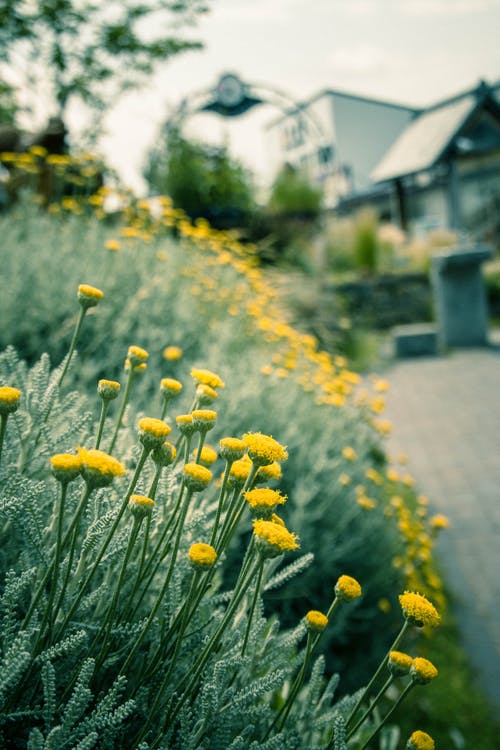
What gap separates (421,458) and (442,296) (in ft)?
18.6

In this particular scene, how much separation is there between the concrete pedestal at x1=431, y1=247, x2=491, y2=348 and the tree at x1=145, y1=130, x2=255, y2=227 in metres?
3.79

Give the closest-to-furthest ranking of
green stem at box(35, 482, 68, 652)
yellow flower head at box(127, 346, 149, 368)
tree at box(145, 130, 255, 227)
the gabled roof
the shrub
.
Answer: green stem at box(35, 482, 68, 652)
yellow flower head at box(127, 346, 149, 368)
the shrub
tree at box(145, 130, 255, 227)
the gabled roof

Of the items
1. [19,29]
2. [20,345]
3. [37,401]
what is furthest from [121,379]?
[19,29]

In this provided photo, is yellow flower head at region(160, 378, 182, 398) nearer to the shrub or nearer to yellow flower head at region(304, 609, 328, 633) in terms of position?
yellow flower head at region(304, 609, 328, 633)

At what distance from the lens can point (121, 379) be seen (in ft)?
9.36

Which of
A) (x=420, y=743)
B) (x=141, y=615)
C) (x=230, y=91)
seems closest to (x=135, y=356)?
(x=141, y=615)

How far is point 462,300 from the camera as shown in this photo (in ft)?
35.3

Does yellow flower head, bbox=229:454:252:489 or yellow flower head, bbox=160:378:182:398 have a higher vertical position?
yellow flower head, bbox=160:378:182:398

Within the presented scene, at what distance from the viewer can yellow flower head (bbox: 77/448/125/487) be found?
0.85m

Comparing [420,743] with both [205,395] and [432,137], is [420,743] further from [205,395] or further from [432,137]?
[432,137]

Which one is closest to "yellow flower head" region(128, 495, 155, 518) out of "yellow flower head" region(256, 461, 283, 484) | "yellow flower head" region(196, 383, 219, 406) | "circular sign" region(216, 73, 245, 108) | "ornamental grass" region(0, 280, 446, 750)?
"ornamental grass" region(0, 280, 446, 750)

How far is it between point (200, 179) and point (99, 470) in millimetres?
11275

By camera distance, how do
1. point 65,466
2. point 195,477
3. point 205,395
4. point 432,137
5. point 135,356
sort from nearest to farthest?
point 65,466 < point 195,477 < point 205,395 < point 135,356 < point 432,137

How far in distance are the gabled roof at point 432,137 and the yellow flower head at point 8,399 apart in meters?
16.2
